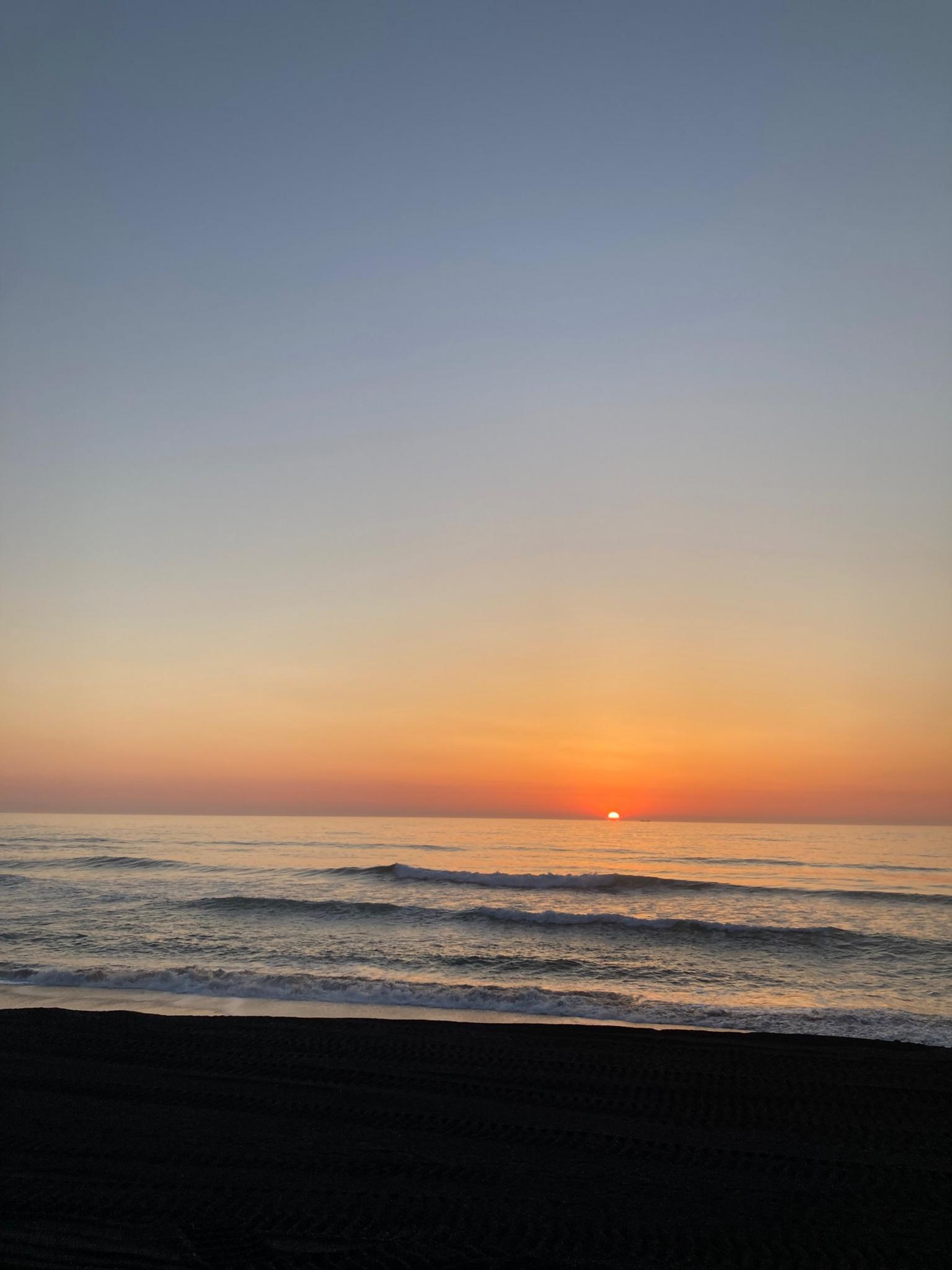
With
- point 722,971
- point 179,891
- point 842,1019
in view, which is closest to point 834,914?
point 722,971

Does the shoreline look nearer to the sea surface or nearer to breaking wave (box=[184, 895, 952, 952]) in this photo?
the sea surface

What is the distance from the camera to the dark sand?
5.50m

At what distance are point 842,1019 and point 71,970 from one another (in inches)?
558

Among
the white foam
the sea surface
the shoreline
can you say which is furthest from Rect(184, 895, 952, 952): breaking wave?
the shoreline

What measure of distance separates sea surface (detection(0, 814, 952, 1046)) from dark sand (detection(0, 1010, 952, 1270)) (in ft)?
9.55

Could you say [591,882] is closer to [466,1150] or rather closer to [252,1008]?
[252,1008]

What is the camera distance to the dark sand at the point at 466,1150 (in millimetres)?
5500

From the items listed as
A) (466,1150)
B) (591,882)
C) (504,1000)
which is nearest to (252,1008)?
(504,1000)

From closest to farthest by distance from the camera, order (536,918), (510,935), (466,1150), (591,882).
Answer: (466,1150)
(510,935)
(536,918)
(591,882)

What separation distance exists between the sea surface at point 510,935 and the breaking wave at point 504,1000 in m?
0.05

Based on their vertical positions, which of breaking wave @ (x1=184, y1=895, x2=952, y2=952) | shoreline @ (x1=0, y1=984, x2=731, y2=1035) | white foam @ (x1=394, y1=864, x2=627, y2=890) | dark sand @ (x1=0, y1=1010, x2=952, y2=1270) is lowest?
white foam @ (x1=394, y1=864, x2=627, y2=890)

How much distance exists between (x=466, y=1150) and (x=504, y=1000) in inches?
249

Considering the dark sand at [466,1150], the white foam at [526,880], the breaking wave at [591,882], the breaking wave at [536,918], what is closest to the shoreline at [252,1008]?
the dark sand at [466,1150]

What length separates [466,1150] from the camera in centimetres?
701
